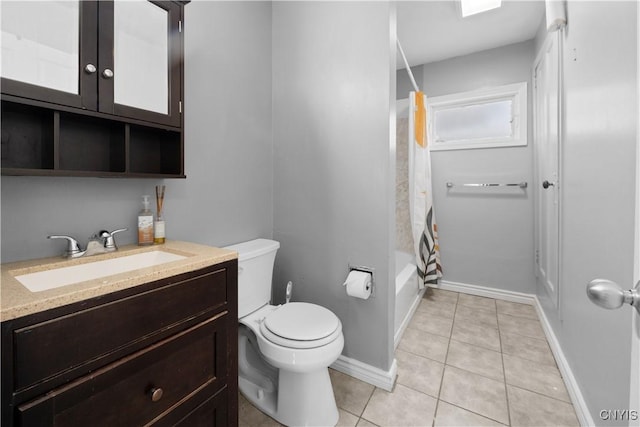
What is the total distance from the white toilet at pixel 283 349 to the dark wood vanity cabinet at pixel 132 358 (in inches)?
10.0

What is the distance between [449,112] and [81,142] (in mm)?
3084

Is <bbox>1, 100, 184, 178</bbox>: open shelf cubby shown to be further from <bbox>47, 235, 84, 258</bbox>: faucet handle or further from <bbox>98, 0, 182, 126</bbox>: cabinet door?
<bbox>47, 235, 84, 258</bbox>: faucet handle

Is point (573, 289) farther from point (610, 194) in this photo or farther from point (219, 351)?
point (219, 351)

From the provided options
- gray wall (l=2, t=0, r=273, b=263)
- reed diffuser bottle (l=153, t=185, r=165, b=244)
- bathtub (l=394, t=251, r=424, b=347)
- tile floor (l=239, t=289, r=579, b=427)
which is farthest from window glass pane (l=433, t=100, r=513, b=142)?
reed diffuser bottle (l=153, t=185, r=165, b=244)

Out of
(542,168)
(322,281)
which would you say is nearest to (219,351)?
(322,281)

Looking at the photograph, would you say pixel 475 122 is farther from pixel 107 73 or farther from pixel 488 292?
pixel 107 73

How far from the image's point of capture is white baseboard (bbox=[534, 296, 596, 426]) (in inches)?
49.9

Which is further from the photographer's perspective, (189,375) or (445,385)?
(445,385)

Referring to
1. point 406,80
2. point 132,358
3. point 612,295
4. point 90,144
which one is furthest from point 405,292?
point 406,80

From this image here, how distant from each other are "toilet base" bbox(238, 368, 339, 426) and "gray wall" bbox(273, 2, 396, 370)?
15.3 inches

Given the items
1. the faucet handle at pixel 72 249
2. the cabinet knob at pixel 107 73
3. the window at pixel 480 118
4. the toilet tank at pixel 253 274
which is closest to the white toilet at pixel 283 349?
the toilet tank at pixel 253 274

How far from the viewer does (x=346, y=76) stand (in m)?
1.60

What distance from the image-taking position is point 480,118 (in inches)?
111

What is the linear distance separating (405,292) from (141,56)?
218 centimetres
